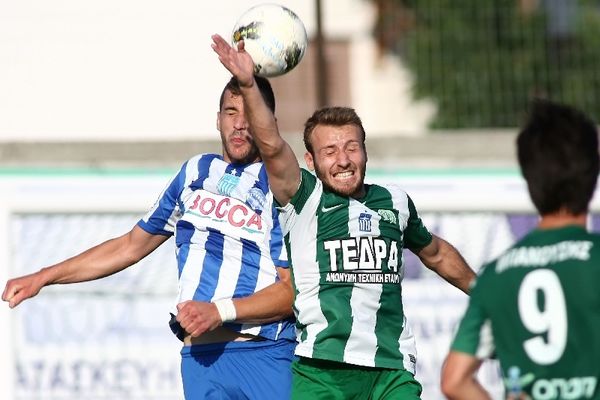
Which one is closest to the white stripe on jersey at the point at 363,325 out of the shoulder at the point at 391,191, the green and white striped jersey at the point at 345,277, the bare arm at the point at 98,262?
the green and white striped jersey at the point at 345,277

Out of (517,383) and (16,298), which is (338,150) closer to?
(16,298)

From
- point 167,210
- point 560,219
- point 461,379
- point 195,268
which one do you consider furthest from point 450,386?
point 167,210

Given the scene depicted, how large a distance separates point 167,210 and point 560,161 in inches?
112

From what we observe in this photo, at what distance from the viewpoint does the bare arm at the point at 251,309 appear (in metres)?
5.46

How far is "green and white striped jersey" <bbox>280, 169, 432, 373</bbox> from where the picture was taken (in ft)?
18.0

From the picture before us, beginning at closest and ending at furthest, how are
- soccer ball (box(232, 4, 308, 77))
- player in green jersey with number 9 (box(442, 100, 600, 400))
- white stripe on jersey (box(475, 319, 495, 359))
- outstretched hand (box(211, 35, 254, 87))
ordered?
player in green jersey with number 9 (box(442, 100, 600, 400)) < white stripe on jersey (box(475, 319, 495, 359)) < outstretched hand (box(211, 35, 254, 87)) < soccer ball (box(232, 4, 308, 77))

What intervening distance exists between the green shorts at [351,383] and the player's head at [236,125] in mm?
1066

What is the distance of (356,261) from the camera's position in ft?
18.0

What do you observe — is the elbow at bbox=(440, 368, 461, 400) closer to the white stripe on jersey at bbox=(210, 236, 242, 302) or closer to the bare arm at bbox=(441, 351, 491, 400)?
the bare arm at bbox=(441, 351, 491, 400)

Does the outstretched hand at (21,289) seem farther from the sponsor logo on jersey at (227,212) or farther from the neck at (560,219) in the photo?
the neck at (560,219)

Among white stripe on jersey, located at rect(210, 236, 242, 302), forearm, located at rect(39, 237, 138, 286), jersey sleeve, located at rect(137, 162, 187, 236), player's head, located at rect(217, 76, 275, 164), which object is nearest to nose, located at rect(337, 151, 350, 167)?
player's head, located at rect(217, 76, 275, 164)

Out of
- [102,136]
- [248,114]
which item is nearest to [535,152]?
[248,114]

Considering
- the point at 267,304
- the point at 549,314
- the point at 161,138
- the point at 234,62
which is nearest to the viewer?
the point at 549,314

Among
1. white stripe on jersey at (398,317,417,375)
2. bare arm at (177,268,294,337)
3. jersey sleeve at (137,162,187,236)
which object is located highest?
jersey sleeve at (137,162,187,236)
